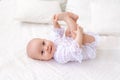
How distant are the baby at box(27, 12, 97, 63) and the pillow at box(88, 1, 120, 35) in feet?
0.56

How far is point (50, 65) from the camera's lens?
1.27 meters

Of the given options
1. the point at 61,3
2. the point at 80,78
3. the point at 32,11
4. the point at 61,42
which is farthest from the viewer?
the point at 61,3

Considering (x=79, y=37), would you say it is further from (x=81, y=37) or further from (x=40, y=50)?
(x=40, y=50)

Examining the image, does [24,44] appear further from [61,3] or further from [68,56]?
[61,3]

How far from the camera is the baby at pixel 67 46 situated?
48.7 inches

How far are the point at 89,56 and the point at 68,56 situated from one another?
0.13 m

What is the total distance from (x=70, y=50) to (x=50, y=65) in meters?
0.15

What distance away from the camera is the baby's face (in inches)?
49.0

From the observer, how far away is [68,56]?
1.24 meters

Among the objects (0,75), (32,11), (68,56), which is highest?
(32,11)

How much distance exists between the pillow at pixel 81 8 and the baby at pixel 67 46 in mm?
354

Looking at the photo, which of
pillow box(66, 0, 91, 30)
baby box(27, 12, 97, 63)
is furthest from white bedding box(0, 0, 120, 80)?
pillow box(66, 0, 91, 30)

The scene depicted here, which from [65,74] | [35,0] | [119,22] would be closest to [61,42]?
[65,74]

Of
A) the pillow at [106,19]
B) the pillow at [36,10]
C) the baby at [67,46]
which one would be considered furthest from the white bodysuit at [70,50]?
the pillow at [36,10]
